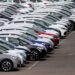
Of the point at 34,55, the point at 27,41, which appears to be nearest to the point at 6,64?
the point at 34,55

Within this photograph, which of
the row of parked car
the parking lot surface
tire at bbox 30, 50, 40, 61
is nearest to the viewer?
the parking lot surface

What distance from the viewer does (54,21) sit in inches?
1547

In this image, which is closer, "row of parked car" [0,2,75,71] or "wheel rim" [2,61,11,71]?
"wheel rim" [2,61,11,71]

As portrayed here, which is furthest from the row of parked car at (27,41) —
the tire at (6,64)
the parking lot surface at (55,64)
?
the parking lot surface at (55,64)

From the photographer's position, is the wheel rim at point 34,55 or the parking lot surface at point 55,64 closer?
the parking lot surface at point 55,64

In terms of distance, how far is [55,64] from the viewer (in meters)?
22.7

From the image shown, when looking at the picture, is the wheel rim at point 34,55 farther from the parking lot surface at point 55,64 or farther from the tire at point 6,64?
the tire at point 6,64

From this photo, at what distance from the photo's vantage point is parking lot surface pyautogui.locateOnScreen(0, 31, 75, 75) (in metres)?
19.9

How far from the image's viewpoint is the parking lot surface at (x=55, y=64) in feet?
65.4

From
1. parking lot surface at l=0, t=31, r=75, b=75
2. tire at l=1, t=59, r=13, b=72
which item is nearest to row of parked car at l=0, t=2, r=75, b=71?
tire at l=1, t=59, r=13, b=72

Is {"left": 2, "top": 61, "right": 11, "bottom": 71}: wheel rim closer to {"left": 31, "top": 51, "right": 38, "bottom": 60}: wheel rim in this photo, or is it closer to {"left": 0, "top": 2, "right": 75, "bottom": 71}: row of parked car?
{"left": 0, "top": 2, "right": 75, "bottom": 71}: row of parked car

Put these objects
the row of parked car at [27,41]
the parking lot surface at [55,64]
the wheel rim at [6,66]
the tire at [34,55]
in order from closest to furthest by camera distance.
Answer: the parking lot surface at [55,64], the wheel rim at [6,66], the row of parked car at [27,41], the tire at [34,55]

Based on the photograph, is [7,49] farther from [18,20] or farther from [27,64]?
[18,20]

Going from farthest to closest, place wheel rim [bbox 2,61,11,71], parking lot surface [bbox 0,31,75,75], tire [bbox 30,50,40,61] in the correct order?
tire [bbox 30,50,40,61], wheel rim [bbox 2,61,11,71], parking lot surface [bbox 0,31,75,75]
